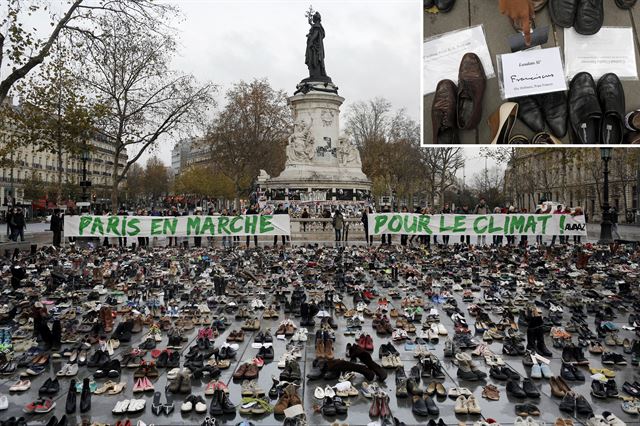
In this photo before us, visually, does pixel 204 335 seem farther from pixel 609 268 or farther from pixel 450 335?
pixel 609 268

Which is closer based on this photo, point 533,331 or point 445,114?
point 533,331

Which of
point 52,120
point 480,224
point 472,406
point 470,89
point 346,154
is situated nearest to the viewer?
point 472,406

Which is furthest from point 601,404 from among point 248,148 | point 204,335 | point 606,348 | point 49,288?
point 248,148

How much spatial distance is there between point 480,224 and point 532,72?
10.4 m

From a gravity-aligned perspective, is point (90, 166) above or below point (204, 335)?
above

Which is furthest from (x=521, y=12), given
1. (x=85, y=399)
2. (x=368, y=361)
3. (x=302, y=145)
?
(x=302, y=145)

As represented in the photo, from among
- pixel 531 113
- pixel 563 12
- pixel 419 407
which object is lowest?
pixel 419 407

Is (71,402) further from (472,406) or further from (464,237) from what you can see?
(464,237)

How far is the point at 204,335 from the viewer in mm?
7406

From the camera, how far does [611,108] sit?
32.8ft

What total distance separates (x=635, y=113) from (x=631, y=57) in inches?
37.8

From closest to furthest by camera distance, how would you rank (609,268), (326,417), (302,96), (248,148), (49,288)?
(326,417)
(49,288)
(609,268)
(302,96)
(248,148)

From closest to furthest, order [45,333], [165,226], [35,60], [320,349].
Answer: [320,349] → [45,333] → [35,60] → [165,226]

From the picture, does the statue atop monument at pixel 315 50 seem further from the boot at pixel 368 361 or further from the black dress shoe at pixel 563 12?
the boot at pixel 368 361
